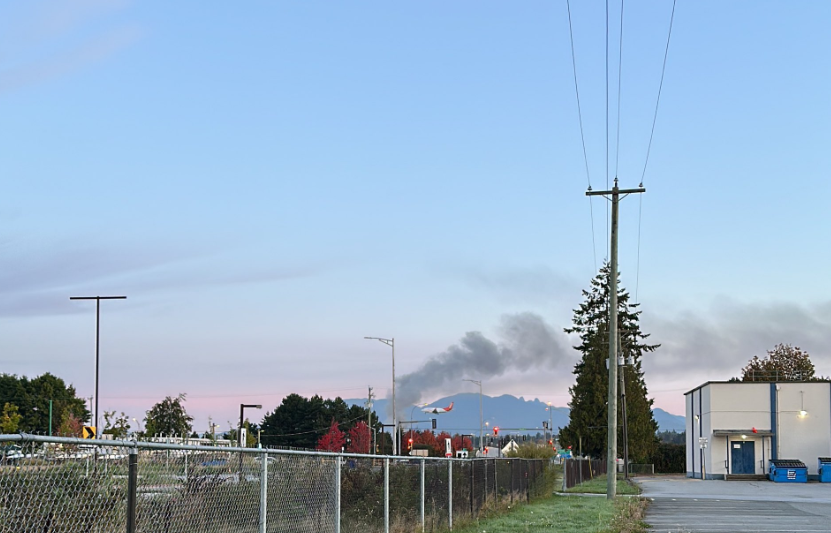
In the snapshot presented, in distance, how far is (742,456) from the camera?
2810 inches

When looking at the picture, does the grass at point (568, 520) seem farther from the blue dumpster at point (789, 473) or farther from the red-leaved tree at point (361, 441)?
the red-leaved tree at point (361, 441)

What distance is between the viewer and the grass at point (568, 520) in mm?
19625

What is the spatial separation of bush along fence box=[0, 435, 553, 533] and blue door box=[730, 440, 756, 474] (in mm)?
58393

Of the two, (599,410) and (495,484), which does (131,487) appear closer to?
(495,484)

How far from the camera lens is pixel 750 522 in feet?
80.6

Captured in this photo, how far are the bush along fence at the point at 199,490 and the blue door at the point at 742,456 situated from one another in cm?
5839

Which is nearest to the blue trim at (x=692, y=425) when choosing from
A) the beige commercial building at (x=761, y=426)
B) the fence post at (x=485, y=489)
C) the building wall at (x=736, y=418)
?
the beige commercial building at (x=761, y=426)

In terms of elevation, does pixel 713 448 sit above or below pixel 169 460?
below

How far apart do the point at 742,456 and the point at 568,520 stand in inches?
2124

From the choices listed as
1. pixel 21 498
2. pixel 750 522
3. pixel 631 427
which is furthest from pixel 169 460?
pixel 631 427

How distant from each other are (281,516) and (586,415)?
Result: 6833 centimetres

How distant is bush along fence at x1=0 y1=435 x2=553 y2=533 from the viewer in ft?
22.1

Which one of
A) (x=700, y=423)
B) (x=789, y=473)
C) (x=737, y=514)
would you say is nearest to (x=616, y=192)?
(x=737, y=514)

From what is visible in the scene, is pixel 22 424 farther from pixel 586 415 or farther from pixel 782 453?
pixel 782 453
